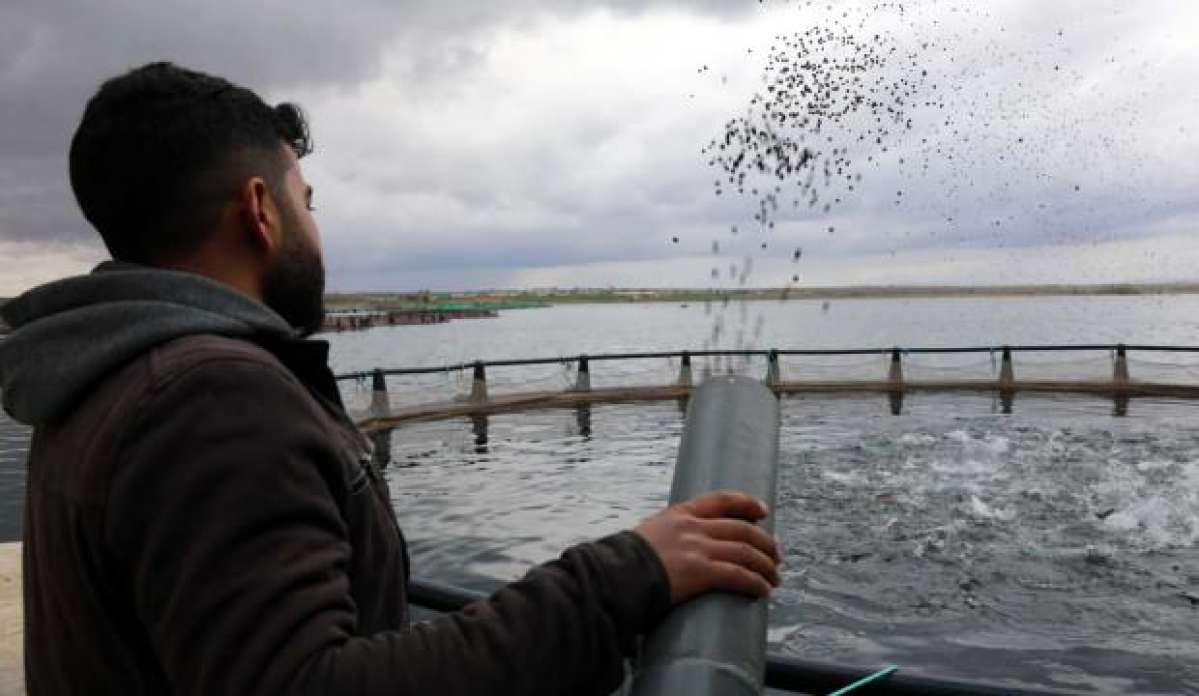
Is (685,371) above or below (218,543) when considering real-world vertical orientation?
below

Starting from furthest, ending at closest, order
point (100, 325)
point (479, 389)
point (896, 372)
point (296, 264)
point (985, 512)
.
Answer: point (896, 372) < point (479, 389) < point (985, 512) < point (296, 264) < point (100, 325)

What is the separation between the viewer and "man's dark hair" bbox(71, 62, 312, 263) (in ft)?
5.09

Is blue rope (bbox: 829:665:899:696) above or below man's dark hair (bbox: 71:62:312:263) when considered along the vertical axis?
below

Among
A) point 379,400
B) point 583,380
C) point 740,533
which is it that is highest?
point 740,533

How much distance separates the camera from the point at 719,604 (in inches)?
57.4

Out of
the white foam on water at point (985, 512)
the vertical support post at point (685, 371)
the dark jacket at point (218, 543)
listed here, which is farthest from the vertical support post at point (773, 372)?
the dark jacket at point (218, 543)

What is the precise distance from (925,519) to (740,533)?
455 inches

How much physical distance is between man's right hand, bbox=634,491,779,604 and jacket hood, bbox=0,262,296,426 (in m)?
0.72

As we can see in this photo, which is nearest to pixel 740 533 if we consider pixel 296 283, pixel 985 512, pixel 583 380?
pixel 296 283

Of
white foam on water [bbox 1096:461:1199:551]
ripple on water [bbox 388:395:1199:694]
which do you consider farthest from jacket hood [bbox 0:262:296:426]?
white foam on water [bbox 1096:461:1199:551]

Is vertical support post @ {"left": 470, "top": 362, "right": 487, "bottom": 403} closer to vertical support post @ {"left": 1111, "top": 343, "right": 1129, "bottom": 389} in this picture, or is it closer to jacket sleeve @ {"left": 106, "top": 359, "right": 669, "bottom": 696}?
vertical support post @ {"left": 1111, "top": 343, "right": 1129, "bottom": 389}

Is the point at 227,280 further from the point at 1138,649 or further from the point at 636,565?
the point at 1138,649

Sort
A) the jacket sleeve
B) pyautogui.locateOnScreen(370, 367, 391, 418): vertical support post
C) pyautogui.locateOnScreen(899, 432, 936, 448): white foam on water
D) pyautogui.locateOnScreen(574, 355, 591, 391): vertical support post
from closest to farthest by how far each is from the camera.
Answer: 1. the jacket sleeve
2. pyautogui.locateOnScreen(899, 432, 936, 448): white foam on water
3. pyautogui.locateOnScreen(370, 367, 391, 418): vertical support post
4. pyautogui.locateOnScreen(574, 355, 591, 391): vertical support post

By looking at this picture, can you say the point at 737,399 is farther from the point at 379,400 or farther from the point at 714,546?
the point at 379,400
